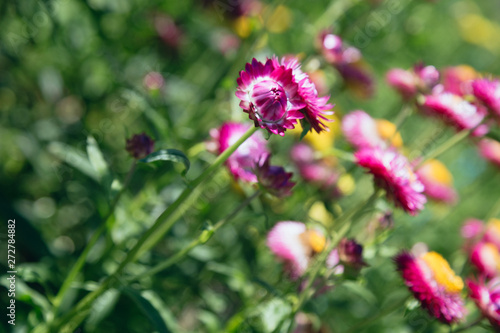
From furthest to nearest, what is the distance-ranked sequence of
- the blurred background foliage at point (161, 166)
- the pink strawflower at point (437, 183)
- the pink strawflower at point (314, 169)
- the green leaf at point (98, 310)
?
the pink strawflower at point (437, 183) < the pink strawflower at point (314, 169) < the blurred background foliage at point (161, 166) < the green leaf at point (98, 310)

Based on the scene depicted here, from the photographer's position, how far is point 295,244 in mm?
1421

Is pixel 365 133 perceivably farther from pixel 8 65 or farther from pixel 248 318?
pixel 8 65

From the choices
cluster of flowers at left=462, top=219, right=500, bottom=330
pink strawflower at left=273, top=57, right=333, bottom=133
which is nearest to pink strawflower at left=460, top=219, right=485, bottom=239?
cluster of flowers at left=462, top=219, right=500, bottom=330

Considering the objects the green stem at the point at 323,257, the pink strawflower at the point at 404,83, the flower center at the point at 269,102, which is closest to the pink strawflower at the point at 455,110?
the pink strawflower at the point at 404,83

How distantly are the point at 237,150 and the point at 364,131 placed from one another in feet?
2.01

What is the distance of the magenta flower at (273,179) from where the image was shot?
39.6 inches

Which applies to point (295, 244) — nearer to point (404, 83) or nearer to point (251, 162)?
point (251, 162)

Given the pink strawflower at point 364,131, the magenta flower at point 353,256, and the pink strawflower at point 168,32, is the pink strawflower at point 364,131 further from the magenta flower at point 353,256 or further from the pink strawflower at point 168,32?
the pink strawflower at point 168,32

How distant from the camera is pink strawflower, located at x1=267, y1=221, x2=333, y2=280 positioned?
138 centimetres

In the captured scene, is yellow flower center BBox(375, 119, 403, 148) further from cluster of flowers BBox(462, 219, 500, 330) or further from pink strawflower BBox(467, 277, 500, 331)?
pink strawflower BBox(467, 277, 500, 331)

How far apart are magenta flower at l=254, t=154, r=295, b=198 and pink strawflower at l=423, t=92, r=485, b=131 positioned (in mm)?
608

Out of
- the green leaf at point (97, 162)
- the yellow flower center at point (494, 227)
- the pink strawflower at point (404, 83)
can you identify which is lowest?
the yellow flower center at point (494, 227)

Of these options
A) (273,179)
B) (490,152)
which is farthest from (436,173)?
(273,179)

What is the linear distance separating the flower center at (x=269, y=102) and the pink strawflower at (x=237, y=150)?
29cm
